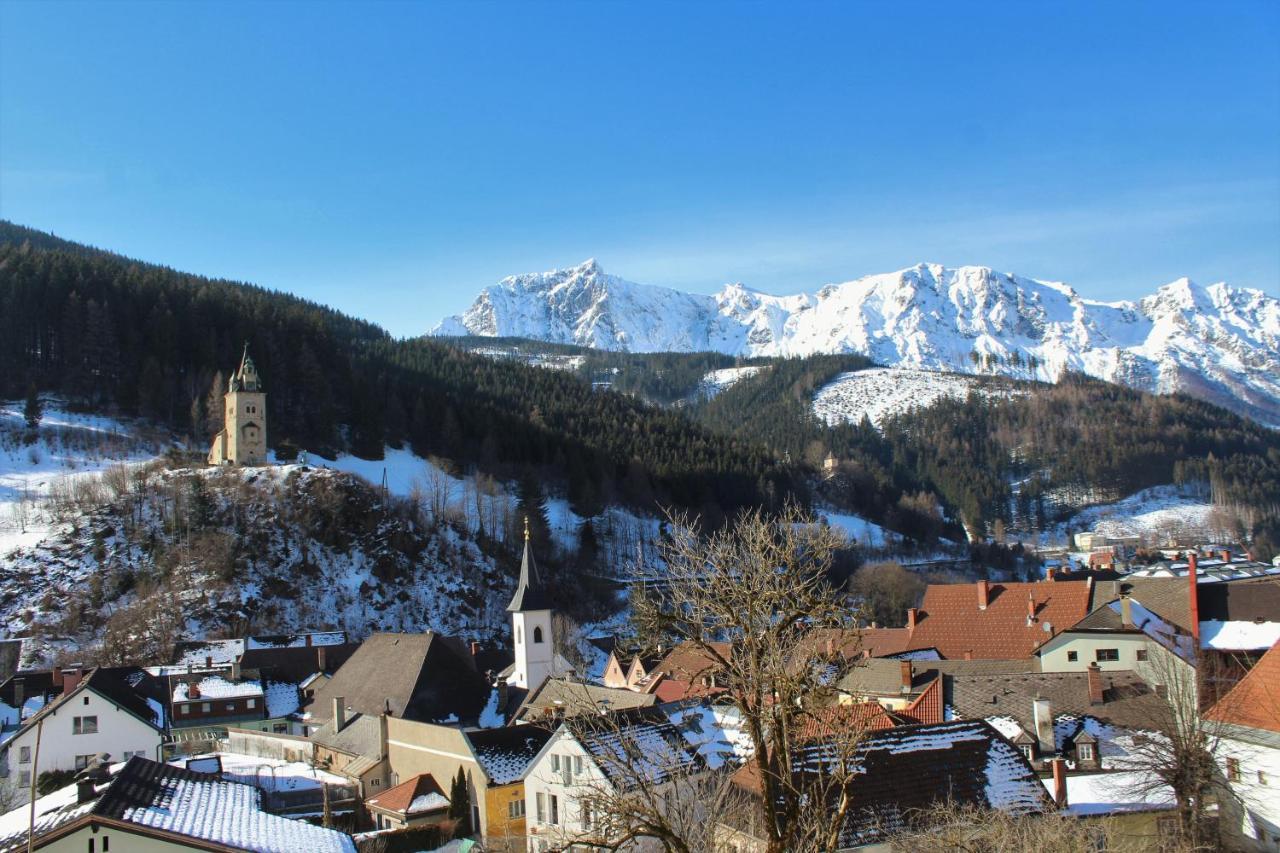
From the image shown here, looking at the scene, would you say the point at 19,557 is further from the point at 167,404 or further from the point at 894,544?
the point at 894,544

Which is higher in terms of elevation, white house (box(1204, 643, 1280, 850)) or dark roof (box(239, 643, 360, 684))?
white house (box(1204, 643, 1280, 850))

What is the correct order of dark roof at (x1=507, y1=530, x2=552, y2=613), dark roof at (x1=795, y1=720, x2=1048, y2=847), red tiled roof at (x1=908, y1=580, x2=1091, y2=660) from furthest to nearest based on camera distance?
dark roof at (x1=507, y1=530, x2=552, y2=613) < red tiled roof at (x1=908, y1=580, x2=1091, y2=660) < dark roof at (x1=795, y1=720, x2=1048, y2=847)

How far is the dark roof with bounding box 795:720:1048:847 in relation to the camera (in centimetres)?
2420

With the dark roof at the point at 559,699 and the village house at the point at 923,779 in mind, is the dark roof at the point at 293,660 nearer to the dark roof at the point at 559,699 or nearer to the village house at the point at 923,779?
the dark roof at the point at 559,699

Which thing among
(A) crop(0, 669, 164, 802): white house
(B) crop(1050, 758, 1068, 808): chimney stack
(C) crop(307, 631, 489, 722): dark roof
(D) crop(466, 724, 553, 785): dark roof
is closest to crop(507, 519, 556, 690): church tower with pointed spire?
(C) crop(307, 631, 489, 722): dark roof

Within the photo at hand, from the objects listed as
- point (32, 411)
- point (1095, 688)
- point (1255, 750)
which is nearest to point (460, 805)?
point (1095, 688)

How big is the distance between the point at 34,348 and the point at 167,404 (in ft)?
57.6

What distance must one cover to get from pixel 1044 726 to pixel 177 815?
26073 mm

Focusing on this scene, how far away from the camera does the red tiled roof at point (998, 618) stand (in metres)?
58.4

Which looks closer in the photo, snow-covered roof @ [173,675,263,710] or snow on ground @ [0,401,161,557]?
snow-covered roof @ [173,675,263,710]

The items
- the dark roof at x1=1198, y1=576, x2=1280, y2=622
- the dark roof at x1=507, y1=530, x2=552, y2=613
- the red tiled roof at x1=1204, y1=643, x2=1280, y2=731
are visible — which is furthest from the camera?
the dark roof at x1=507, y1=530, x2=552, y2=613

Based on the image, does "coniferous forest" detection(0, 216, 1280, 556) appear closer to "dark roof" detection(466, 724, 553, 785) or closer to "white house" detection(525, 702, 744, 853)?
"dark roof" detection(466, 724, 553, 785)

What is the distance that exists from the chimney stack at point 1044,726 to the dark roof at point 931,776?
7.12 meters

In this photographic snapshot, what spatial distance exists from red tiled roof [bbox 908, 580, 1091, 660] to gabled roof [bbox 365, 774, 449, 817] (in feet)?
103
